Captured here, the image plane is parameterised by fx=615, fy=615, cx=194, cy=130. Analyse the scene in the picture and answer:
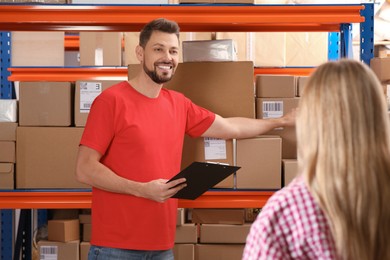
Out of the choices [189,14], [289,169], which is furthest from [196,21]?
[289,169]

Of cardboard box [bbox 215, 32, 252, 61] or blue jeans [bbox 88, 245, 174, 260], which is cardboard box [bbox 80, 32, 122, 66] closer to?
cardboard box [bbox 215, 32, 252, 61]

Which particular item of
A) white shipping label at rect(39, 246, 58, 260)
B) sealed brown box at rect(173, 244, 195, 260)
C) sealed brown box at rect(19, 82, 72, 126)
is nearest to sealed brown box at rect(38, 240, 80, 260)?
white shipping label at rect(39, 246, 58, 260)

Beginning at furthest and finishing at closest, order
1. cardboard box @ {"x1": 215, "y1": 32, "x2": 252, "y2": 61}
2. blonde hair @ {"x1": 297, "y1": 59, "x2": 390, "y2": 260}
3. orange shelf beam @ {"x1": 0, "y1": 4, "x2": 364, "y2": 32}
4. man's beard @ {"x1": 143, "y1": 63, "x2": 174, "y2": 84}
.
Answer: cardboard box @ {"x1": 215, "y1": 32, "x2": 252, "y2": 61}
orange shelf beam @ {"x1": 0, "y1": 4, "x2": 364, "y2": 32}
man's beard @ {"x1": 143, "y1": 63, "x2": 174, "y2": 84}
blonde hair @ {"x1": 297, "y1": 59, "x2": 390, "y2": 260}

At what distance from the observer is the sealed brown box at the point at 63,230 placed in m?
4.01

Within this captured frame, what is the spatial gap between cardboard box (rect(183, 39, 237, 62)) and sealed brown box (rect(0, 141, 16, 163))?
1.09 metres

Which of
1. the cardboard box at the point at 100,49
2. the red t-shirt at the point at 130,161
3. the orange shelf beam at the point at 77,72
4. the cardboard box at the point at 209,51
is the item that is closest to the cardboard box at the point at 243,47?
the orange shelf beam at the point at 77,72

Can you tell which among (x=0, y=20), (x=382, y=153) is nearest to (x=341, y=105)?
(x=382, y=153)

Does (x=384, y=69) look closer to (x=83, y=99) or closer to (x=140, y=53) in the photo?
(x=140, y=53)

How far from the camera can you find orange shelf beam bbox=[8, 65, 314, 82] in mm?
5223

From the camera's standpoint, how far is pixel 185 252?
13.2ft

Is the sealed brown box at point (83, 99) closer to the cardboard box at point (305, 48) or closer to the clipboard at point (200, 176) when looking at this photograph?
the clipboard at point (200, 176)

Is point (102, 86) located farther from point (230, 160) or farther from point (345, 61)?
point (345, 61)

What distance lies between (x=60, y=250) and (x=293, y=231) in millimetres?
2892

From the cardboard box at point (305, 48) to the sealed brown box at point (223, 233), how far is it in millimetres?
2308
